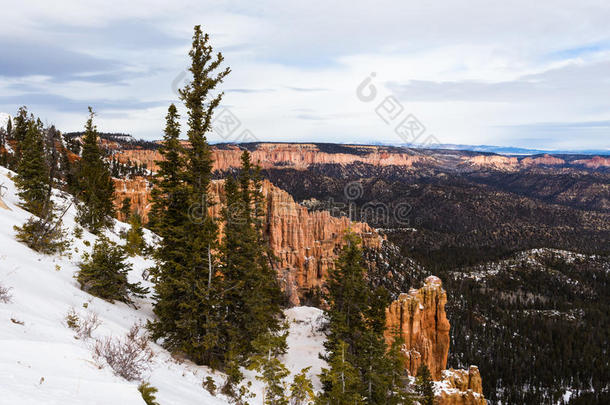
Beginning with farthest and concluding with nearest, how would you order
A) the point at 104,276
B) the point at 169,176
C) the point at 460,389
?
the point at 460,389, the point at 169,176, the point at 104,276

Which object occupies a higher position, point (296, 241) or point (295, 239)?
point (295, 239)

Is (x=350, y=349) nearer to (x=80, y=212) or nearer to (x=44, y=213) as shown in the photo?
(x=44, y=213)

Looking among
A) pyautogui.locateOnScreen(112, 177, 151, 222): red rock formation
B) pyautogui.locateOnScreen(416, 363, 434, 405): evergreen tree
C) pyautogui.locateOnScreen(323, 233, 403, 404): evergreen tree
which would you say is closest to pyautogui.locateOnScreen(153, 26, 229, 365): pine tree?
pyautogui.locateOnScreen(323, 233, 403, 404): evergreen tree

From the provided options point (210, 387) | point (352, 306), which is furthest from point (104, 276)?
point (352, 306)

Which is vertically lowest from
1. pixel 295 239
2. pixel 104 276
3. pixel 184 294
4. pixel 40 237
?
pixel 295 239

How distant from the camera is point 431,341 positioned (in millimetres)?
34438

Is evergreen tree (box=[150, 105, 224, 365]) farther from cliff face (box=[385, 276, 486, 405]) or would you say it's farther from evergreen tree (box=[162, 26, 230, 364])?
→ cliff face (box=[385, 276, 486, 405])

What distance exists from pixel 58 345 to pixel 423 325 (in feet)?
109

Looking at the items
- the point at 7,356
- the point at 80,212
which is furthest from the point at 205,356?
the point at 80,212

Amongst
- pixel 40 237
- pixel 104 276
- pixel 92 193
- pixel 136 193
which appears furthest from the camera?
pixel 136 193

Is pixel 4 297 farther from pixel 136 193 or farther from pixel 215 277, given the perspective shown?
pixel 136 193

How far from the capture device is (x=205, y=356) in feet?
47.8

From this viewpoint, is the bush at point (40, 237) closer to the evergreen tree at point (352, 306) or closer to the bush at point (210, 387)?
the bush at point (210, 387)

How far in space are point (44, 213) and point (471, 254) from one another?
494 feet
